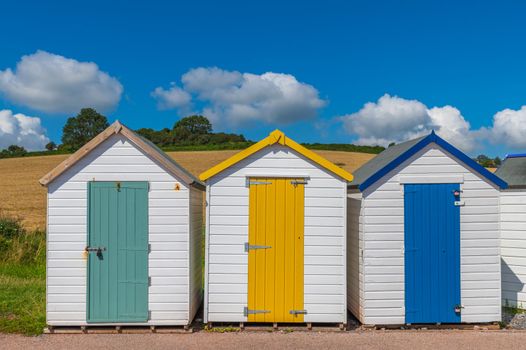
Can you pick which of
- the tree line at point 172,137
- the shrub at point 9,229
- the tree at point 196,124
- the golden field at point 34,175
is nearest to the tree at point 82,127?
the tree line at point 172,137

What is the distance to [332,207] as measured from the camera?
298 inches

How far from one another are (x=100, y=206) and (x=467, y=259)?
21.8 ft

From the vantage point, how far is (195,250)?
8109 millimetres

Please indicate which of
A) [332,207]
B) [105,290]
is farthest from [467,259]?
[105,290]

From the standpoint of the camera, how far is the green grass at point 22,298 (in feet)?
25.0

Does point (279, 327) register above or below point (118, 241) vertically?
below

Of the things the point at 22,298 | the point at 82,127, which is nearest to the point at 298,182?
the point at 22,298

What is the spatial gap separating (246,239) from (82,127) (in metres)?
66.8

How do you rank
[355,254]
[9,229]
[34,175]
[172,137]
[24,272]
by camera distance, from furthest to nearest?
[172,137], [34,175], [9,229], [24,272], [355,254]

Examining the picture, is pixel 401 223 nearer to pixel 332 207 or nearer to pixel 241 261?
pixel 332 207

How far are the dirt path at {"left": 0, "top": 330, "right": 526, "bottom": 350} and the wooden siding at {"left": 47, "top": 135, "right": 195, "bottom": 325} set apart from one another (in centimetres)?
46

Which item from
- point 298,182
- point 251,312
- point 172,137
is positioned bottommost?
point 251,312

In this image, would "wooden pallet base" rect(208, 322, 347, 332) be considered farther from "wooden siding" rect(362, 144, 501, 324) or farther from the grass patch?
the grass patch

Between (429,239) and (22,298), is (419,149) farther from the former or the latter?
(22,298)
